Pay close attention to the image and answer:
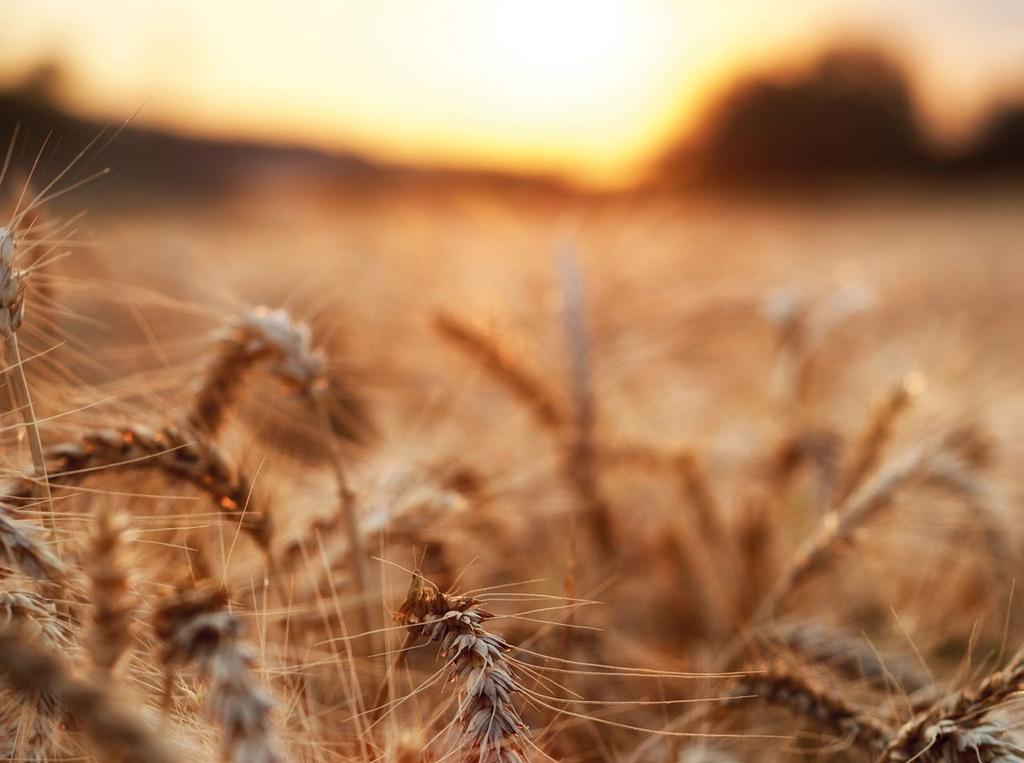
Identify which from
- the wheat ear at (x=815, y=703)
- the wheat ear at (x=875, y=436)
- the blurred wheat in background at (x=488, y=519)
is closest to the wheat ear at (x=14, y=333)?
the blurred wheat in background at (x=488, y=519)

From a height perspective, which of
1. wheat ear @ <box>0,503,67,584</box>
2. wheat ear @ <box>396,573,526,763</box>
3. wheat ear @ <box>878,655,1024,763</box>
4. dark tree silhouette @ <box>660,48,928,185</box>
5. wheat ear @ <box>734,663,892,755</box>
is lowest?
wheat ear @ <box>734,663,892,755</box>

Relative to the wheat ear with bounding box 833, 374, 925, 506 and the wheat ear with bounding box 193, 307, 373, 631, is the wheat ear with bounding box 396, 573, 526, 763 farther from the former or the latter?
the wheat ear with bounding box 833, 374, 925, 506

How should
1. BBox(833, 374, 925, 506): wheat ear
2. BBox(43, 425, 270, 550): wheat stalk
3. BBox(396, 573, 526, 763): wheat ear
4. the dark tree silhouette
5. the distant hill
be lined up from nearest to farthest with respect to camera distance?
BBox(396, 573, 526, 763): wheat ear → BBox(43, 425, 270, 550): wheat stalk → BBox(833, 374, 925, 506): wheat ear → the distant hill → the dark tree silhouette

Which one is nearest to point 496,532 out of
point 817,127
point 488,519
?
point 488,519

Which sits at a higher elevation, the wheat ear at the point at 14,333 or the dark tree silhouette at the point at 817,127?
the dark tree silhouette at the point at 817,127

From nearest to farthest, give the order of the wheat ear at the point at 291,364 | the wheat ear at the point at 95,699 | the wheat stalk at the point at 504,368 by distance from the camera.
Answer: the wheat ear at the point at 95,699 < the wheat ear at the point at 291,364 < the wheat stalk at the point at 504,368

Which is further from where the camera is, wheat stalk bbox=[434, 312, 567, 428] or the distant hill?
the distant hill

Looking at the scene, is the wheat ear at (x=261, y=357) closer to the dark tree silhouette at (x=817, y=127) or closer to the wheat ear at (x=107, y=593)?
the wheat ear at (x=107, y=593)

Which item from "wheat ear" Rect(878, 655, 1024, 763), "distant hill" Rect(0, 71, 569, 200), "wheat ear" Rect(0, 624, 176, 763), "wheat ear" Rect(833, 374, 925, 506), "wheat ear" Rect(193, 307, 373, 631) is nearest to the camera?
"wheat ear" Rect(0, 624, 176, 763)

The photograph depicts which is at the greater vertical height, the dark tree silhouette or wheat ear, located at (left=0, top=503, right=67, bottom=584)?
the dark tree silhouette

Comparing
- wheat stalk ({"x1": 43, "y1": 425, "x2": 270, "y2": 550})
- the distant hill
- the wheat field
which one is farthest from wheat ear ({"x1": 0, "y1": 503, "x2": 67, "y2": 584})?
the distant hill
